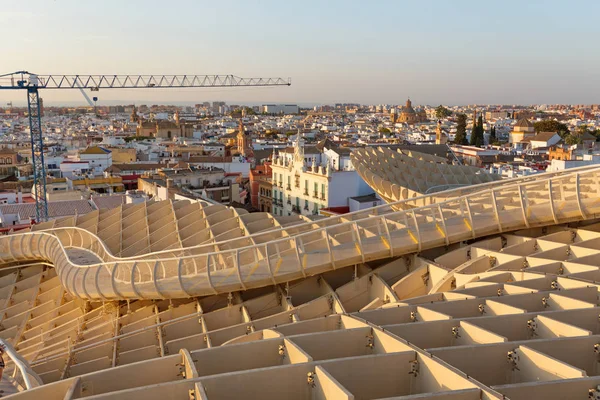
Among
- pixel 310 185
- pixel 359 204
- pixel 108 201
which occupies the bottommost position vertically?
pixel 359 204

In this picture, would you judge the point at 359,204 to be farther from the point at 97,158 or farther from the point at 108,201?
the point at 97,158

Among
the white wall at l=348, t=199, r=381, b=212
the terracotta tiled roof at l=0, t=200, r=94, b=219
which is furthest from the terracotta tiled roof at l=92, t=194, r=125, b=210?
the white wall at l=348, t=199, r=381, b=212

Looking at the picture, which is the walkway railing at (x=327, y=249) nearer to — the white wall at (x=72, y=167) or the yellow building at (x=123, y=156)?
the white wall at (x=72, y=167)

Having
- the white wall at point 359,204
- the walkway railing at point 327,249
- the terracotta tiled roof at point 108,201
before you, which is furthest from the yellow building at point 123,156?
the walkway railing at point 327,249

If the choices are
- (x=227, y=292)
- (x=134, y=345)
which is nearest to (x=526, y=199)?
(x=227, y=292)

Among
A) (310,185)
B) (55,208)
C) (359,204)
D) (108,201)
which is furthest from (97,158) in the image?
(359,204)

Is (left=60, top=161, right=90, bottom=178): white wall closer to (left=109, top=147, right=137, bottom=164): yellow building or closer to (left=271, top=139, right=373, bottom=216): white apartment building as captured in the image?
(left=109, top=147, right=137, bottom=164): yellow building
